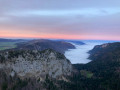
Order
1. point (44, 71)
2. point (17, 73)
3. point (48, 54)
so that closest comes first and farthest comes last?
point (17, 73) → point (44, 71) → point (48, 54)

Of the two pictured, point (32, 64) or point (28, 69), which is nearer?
point (28, 69)

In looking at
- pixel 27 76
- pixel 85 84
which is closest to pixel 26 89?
pixel 27 76

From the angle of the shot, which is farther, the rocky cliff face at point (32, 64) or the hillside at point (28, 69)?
the rocky cliff face at point (32, 64)

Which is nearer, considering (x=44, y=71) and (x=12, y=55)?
(x=12, y=55)

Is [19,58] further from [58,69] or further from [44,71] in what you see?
[58,69]

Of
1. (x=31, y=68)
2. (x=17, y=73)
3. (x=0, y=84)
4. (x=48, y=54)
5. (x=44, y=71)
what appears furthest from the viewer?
(x=48, y=54)

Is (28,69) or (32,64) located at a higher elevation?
(32,64)

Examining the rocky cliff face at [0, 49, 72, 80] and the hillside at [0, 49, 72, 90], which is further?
the rocky cliff face at [0, 49, 72, 80]

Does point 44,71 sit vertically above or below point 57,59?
below
